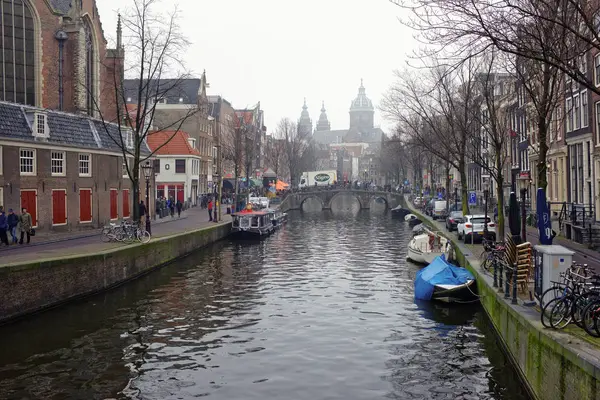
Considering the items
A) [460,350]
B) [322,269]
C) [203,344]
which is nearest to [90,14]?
[322,269]

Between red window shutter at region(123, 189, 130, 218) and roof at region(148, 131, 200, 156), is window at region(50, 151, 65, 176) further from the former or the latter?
roof at region(148, 131, 200, 156)

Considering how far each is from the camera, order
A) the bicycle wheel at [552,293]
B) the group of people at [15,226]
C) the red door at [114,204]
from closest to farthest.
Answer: the bicycle wheel at [552,293], the group of people at [15,226], the red door at [114,204]

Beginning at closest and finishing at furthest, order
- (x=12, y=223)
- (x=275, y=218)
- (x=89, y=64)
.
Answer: (x=12, y=223)
(x=89, y=64)
(x=275, y=218)

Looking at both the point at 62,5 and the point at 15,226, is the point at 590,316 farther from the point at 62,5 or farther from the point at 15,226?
the point at 62,5

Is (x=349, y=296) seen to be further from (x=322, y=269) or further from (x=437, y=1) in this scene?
(x=437, y=1)

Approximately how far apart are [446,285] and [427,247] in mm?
10864

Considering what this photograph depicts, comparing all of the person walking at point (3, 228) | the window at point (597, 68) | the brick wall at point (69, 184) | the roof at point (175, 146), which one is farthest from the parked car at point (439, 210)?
the person walking at point (3, 228)

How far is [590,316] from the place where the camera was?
11.8 metres

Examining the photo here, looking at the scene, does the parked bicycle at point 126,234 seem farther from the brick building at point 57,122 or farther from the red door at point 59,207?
the red door at point 59,207

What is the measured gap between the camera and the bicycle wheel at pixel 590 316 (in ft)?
37.6

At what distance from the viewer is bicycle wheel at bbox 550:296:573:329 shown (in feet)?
39.5

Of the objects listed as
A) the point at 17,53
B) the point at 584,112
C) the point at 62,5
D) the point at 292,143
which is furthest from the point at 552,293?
the point at 292,143

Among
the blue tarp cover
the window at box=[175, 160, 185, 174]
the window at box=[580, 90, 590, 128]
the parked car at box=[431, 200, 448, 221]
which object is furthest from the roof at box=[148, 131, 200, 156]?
the blue tarp cover

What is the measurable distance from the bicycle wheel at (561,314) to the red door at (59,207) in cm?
2908
